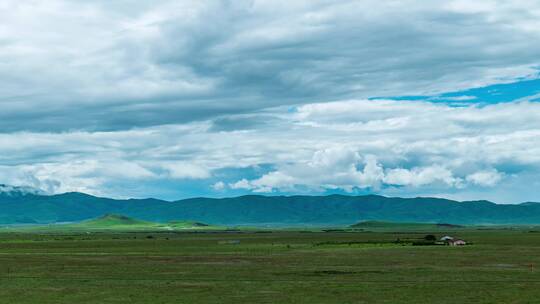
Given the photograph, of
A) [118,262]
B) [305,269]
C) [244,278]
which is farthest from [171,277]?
[118,262]

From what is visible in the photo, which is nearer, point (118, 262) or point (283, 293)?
point (283, 293)

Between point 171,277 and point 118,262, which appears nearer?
point 171,277

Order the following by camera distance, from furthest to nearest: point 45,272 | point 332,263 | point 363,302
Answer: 1. point 332,263
2. point 45,272
3. point 363,302

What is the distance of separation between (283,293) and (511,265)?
127 ft

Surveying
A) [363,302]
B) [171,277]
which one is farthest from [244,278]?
[363,302]

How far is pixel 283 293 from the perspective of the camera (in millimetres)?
58344

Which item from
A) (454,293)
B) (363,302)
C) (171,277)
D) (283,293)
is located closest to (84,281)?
(171,277)

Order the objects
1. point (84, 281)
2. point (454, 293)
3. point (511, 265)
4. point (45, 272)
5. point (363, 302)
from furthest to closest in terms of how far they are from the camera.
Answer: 1. point (511, 265)
2. point (45, 272)
3. point (84, 281)
4. point (454, 293)
5. point (363, 302)

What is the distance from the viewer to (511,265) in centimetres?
8588

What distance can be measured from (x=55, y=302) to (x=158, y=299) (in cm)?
753

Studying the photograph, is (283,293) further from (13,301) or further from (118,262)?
(118,262)

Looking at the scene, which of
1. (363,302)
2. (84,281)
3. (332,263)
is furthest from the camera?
(332,263)

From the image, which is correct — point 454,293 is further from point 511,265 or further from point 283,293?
point 511,265

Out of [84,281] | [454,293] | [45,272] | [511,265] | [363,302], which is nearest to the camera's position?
[363,302]
